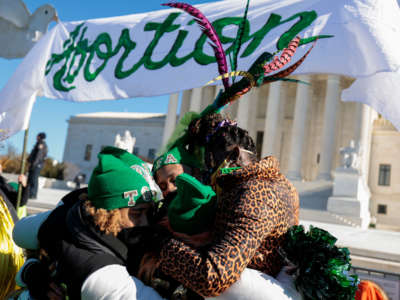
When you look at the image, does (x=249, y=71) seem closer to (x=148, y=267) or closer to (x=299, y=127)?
(x=148, y=267)

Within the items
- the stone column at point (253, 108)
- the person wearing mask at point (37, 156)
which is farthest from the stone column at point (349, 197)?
the person wearing mask at point (37, 156)

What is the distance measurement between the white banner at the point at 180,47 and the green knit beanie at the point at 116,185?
172 centimetres

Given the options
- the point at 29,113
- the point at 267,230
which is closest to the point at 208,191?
the point at 267,230

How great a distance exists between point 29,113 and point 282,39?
3084mm

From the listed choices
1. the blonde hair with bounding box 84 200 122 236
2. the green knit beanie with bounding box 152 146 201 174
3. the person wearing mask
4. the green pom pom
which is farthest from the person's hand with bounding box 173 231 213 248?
the person wearing mask

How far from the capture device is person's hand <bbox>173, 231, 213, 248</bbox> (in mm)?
1754

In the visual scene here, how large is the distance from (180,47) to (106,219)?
106 inches

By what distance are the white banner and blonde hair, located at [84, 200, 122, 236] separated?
193 centimetres

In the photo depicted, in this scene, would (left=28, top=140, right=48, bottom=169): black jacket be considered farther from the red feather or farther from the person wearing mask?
the red feather

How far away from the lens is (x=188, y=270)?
164 cm

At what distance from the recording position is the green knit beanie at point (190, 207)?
1724 millimetres

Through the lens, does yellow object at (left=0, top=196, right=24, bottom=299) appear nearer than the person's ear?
No

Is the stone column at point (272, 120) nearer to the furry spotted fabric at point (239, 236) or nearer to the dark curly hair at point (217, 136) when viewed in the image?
the dark curly hair at point (217, 136)

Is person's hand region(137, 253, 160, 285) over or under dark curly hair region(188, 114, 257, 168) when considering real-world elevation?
under
